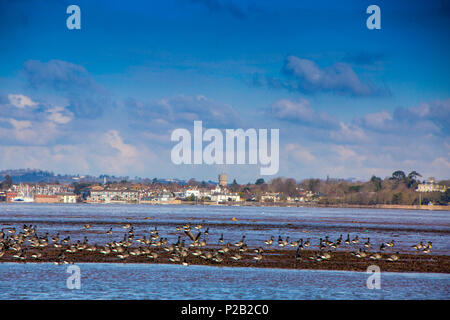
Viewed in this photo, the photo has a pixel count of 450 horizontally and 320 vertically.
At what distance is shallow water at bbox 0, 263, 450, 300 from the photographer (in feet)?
82.7

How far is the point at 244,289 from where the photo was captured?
26594 millimetres

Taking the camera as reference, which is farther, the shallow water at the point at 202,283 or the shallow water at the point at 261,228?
the shallow water at the point at 261,228

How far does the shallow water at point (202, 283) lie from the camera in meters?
25.2

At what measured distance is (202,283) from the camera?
2798 cm

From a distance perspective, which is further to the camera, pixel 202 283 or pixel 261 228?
pixel 261 228

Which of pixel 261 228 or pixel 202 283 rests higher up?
pixel 202 283
